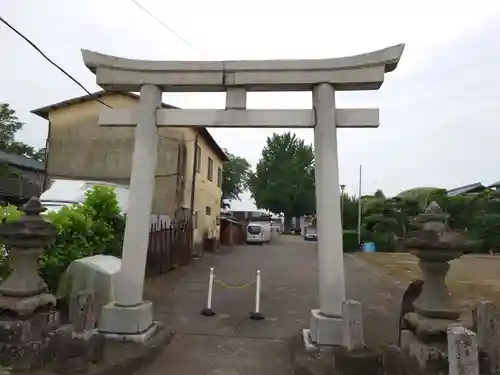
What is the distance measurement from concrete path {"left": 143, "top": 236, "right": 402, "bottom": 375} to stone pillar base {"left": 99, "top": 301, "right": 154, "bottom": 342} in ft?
1.88

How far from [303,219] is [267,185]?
10.6 meters

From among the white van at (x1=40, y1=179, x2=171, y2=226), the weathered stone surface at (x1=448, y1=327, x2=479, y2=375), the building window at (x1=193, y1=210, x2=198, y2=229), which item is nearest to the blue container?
the building window at (x1=193, y1=210, x2=198, y2=229)

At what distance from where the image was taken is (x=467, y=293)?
42.0ft

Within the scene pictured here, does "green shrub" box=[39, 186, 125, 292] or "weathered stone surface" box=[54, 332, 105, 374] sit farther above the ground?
"green shrub" box=[39, 186, 125, 292]

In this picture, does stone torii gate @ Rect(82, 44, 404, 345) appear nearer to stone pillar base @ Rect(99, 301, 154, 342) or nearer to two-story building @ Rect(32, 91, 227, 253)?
stone pillar base @ Rect(99, 301, 154, 342)

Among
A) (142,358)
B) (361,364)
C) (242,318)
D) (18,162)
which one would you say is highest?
(18,162)

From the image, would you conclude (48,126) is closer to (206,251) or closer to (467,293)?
(206,251)

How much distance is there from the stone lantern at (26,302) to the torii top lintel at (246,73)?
284cm

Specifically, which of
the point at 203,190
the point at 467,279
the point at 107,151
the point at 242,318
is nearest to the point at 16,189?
the point at 107,151

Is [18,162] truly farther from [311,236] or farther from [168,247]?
[311,236]

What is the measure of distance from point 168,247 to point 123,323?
30.8 ft

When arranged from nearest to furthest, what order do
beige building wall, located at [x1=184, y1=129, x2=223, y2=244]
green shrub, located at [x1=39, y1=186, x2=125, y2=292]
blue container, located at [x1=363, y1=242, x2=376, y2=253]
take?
green shrub, located at [x1=39, y1=186, x2=125, y2=292] < beige building wall, located at [x1=184, y1=129, x2=223, y2=244] < blue container, located at [x1=363, y1=242, x2=376, y2=253]

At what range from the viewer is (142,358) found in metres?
6.10

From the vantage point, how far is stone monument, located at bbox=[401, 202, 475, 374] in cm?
490
